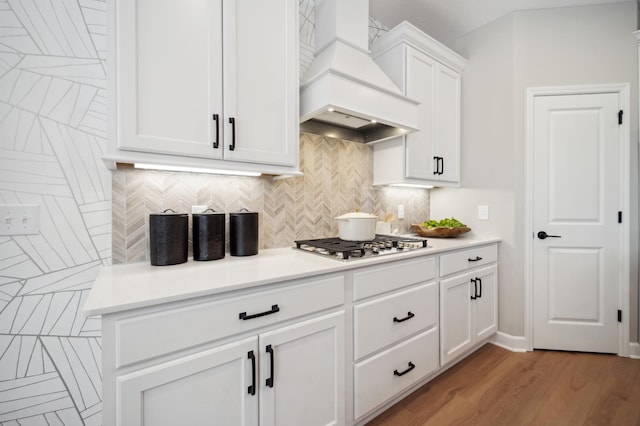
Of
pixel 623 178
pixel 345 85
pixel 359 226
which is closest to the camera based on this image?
pixel 345 85

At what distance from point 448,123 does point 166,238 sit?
2.41m

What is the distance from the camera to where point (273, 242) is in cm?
187

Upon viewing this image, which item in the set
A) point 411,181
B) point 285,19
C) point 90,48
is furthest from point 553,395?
point 90,48

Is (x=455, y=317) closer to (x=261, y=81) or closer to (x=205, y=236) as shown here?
(x=205, y=236)

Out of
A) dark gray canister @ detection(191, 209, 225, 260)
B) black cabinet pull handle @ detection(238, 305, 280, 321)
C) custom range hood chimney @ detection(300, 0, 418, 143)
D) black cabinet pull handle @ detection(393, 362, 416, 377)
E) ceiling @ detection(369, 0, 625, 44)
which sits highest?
ceiling @ detection(369, 0, 625, 44)

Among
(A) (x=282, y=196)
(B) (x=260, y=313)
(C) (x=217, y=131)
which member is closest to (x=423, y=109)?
(A) (x=282, y=196)

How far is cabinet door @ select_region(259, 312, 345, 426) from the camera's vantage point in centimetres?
112

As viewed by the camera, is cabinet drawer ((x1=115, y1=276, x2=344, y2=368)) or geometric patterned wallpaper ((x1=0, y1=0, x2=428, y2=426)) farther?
geometric patterned wallpaper ((x1=0, y1=0, x2=428, y2=426))

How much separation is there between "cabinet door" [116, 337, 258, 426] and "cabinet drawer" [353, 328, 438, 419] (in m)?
0.59

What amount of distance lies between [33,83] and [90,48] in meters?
0.28

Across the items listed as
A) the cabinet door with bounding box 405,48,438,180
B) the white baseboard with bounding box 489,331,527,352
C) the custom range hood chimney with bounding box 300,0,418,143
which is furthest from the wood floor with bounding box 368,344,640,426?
the custom range hood chimney with bounding box 300,0,418,143

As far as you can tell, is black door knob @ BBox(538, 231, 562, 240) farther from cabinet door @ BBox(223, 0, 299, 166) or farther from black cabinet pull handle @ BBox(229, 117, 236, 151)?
black cabinet pull handle @ BBox(229, 117, 236, 151)

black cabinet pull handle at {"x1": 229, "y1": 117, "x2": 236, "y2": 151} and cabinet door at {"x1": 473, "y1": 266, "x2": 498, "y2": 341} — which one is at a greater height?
black cabinet pull handle at {"x1": 229, "y1": 117, "x2": 236, "y2": 151}

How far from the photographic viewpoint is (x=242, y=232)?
1553 mm
